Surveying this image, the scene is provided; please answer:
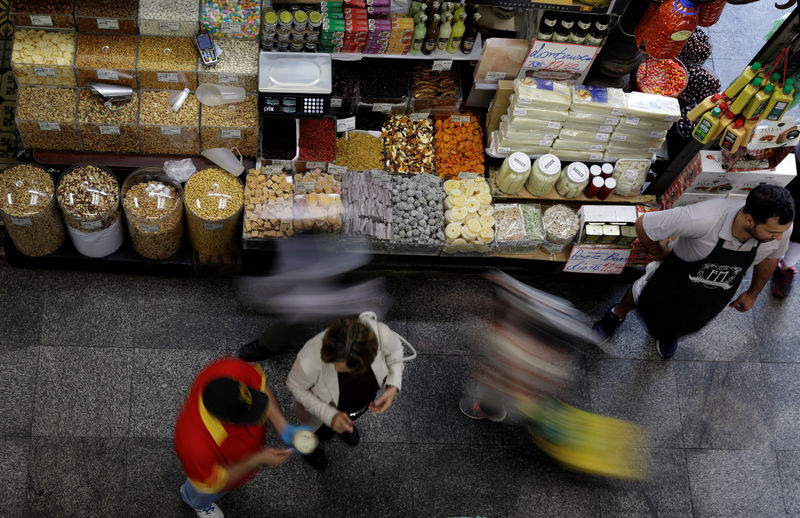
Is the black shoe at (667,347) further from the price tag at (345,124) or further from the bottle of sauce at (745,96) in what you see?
the price tag at (345,124)

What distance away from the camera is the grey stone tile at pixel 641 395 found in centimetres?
434

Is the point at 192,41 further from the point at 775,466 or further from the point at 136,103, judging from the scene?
the point at 775,466

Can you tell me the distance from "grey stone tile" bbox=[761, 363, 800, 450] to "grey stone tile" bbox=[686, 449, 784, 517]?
16 centimetres

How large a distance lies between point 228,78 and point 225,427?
2278 mm

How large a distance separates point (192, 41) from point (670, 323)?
133 inches

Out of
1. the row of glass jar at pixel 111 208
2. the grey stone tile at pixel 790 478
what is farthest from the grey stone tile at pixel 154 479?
the grey stone tile at pixel 790 478

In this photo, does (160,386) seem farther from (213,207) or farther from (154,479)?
(213,207)

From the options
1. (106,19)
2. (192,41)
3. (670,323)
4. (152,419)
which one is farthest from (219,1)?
(670,323)

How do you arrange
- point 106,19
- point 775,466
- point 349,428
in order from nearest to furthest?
point 349,428 < point 106,19 < point 775,466

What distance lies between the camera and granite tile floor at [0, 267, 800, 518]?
12.8ft

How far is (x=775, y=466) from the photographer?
14.0ft

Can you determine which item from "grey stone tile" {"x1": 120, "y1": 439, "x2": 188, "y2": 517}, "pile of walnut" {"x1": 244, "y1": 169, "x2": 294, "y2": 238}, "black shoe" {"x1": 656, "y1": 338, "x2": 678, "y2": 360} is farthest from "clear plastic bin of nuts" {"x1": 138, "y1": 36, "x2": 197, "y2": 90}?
"black shoe" {"x1": 656, "y1": 338, "x2": 678, "y2": 360}

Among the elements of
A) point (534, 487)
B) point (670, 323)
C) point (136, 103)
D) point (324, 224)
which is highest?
point (136, 103)

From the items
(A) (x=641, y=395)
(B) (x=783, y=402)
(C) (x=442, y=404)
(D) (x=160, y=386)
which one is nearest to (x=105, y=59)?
(D) (x=160, y=386)
